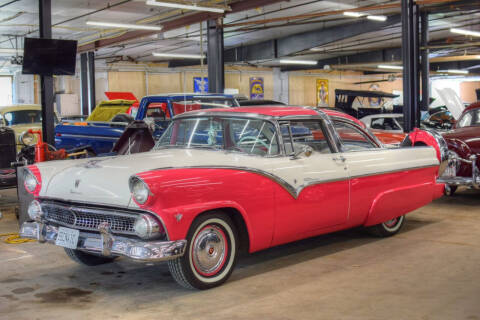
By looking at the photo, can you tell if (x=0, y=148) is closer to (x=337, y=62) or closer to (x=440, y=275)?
(x=440, y=275)

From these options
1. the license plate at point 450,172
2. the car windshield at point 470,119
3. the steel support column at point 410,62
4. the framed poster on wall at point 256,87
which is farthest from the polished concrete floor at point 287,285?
the framed poster on wall at point 256,87

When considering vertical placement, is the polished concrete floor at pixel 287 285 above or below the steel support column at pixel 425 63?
below

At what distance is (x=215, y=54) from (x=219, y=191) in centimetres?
1325

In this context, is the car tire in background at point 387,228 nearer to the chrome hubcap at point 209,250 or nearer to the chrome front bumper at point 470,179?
the chrome front bumper at point 470,179

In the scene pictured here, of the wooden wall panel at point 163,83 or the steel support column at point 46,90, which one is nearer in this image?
the steel support column at point 46,90

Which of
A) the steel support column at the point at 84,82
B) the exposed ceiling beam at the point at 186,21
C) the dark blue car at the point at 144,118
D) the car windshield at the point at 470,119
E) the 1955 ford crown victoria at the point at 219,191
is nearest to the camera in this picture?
the 1955 ford crown victoria at the point at 219,191

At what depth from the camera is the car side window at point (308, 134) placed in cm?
519

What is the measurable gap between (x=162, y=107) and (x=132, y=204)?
6047mm

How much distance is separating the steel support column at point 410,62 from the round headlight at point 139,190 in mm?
9934

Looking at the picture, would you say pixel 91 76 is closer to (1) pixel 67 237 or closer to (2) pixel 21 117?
(2) pixel 21 117

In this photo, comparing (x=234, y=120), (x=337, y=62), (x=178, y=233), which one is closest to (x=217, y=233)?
(x=178, y=233)

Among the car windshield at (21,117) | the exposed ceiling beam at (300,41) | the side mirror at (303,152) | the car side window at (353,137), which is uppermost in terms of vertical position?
the exposed ceiling beam at (300,41)

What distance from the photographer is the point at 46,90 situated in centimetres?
1034

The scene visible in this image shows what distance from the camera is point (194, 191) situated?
13.8ft
